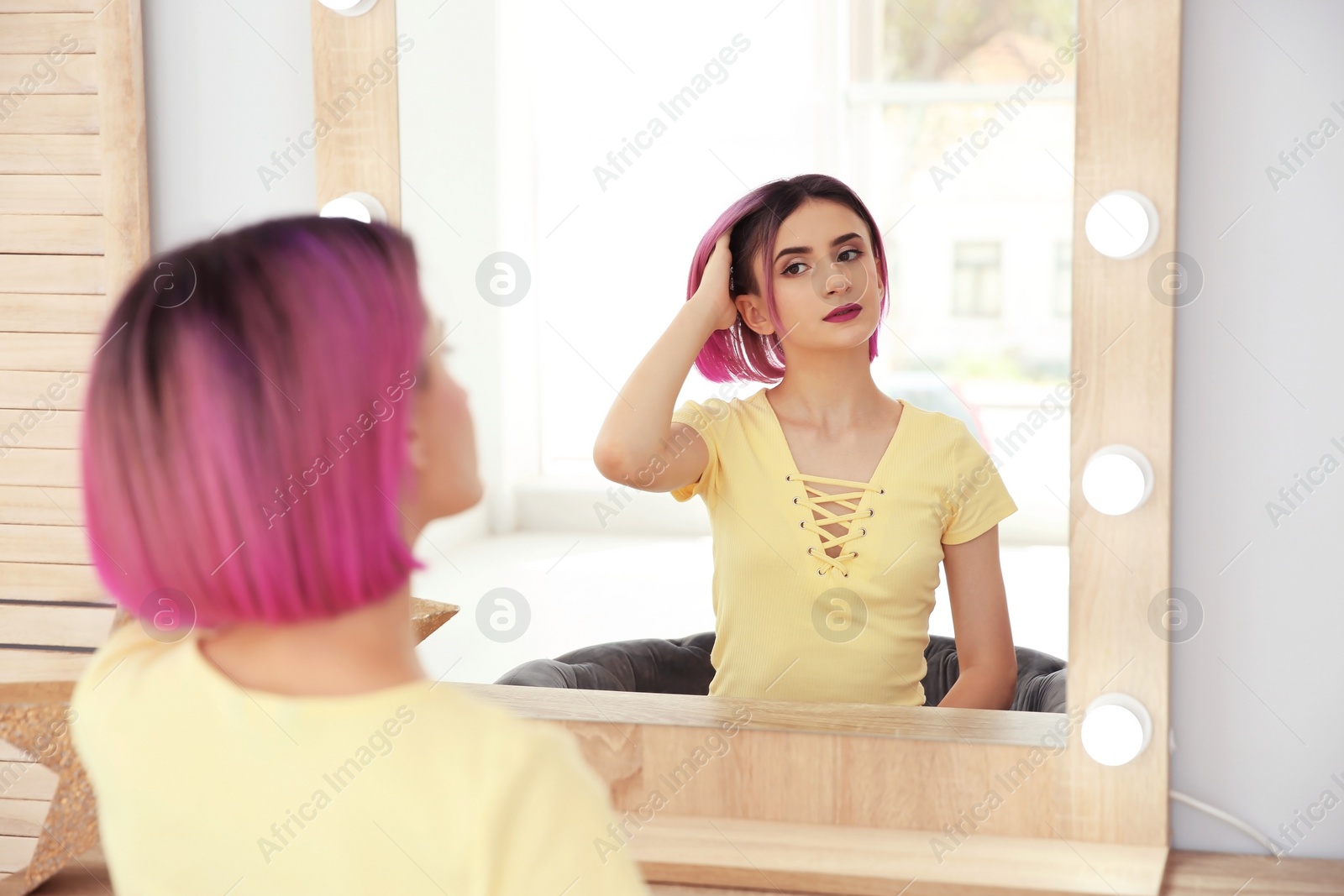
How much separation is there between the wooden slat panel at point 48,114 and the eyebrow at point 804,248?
2.04 ft

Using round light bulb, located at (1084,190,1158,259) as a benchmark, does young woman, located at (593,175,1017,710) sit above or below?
below

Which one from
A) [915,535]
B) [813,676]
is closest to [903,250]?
[915,535]

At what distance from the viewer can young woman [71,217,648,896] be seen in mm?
433

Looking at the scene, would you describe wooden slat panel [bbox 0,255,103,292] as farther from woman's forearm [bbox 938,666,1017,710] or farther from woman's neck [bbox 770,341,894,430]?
woman's forearm [bbox 938,666,1017,710]

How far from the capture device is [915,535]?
0.90 m

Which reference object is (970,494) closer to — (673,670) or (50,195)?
(673,670)

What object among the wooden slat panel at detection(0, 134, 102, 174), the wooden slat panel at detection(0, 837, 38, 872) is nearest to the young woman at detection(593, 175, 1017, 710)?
the wooden slat panel at detection(0, 134, 102, 174)

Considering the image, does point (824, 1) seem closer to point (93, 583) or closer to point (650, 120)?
point (650, 120)

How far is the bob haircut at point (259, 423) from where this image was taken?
434 millimetres

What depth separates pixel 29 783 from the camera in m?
1.08

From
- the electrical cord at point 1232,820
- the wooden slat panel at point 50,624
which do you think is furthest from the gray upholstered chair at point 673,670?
the wooden slat panel at point 50,624

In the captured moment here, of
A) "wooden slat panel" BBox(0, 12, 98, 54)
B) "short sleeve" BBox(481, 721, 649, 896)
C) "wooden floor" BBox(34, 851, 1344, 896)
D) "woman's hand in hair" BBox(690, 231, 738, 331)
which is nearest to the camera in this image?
"short sleeve" BBox(481, 721, 649, 896)

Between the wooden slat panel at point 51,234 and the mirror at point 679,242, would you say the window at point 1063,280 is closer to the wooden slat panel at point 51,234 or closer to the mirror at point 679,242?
the mirror at point 679,242

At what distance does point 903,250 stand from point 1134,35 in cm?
21
